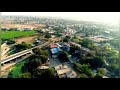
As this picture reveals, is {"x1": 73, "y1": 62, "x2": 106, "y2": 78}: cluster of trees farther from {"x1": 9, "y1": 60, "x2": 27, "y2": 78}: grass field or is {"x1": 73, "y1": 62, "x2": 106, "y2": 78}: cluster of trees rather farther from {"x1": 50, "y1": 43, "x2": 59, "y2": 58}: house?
{"x1": 9, "y1": 60, "x2": 27, "y2": 78}: grass field

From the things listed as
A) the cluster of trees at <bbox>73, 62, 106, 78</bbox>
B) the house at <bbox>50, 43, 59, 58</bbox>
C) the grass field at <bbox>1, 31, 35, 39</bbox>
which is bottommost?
the cluster of trees at <bbox>73, 62, 106, 78</bbox>

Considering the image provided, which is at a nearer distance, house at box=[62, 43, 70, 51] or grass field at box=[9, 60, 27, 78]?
grass field at box=[9, 60, 27, 78]

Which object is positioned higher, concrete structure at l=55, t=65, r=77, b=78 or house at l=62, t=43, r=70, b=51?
house at l=62, t=43, r=70, b=51

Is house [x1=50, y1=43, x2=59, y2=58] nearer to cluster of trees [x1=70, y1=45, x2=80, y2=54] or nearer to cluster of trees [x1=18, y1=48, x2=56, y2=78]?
cluster of trees [x1=18, y1=48, x2=56, y2=78]

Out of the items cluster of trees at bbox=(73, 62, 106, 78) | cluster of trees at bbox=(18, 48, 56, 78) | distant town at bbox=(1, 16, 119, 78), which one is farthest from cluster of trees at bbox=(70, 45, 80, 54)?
cluster of trees at bbox=(18, 48, 56, 78)

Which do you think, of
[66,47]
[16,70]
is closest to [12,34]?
[16,70]

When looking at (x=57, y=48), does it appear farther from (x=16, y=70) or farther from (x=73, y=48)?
(x=16, y=70)

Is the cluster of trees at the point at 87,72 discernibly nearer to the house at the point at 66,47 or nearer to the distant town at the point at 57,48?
the distant town at the point at 57,48
